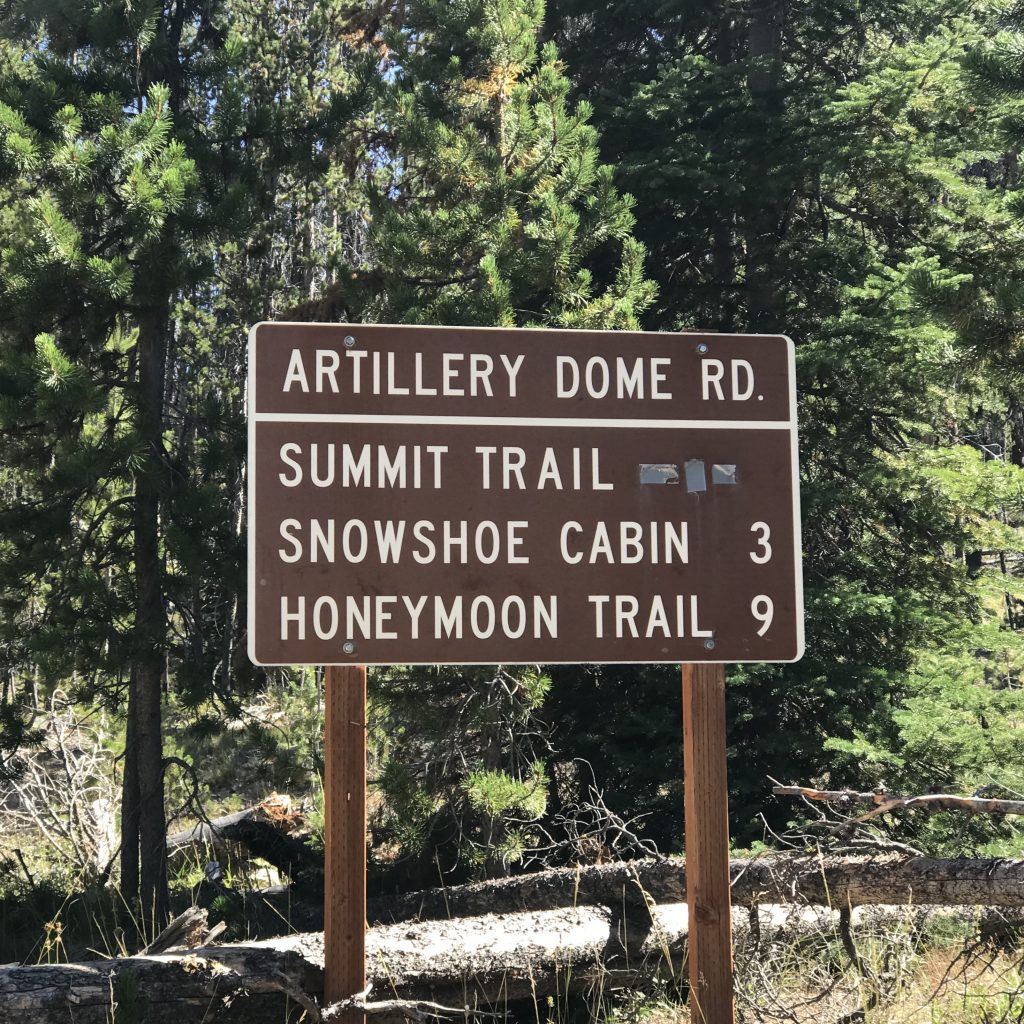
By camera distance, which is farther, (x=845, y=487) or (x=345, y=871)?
(x=845, y=487)

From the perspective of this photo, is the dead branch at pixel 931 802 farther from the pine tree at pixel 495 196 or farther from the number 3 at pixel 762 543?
the pine tree at pixel 495 196

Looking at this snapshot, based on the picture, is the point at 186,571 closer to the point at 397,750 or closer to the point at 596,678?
the point at 397,750

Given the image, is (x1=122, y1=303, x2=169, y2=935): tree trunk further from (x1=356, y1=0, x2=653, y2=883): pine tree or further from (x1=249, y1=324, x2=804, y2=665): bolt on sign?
(x1=249, y1=324, x2=804, y2=665): bolt on sign

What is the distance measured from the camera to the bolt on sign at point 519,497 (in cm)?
306

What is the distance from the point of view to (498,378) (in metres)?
3.22

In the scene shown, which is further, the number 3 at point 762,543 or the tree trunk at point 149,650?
the tree trunk at point 149,650

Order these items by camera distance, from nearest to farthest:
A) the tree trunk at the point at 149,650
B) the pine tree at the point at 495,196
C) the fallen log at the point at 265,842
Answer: the pine tree at the point at 495,196, the tree trunk at the point at 149,650, the fallen log at the point at 265,842

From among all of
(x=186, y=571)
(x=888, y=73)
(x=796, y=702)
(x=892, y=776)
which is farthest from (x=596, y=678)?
(x=888, y=73)

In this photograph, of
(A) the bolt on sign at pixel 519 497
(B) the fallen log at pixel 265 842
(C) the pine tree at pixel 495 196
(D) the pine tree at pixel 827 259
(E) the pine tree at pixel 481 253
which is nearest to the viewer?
(A) the bolt on sign at pixel 519 497

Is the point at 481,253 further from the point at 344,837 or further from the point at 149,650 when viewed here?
the point at 344,837

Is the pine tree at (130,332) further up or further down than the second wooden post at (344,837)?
further up

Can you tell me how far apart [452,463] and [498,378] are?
300 millimetres

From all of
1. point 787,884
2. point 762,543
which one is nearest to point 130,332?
point 787,884

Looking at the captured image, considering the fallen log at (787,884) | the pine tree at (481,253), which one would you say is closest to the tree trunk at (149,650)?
the pine tree at (481,253)
